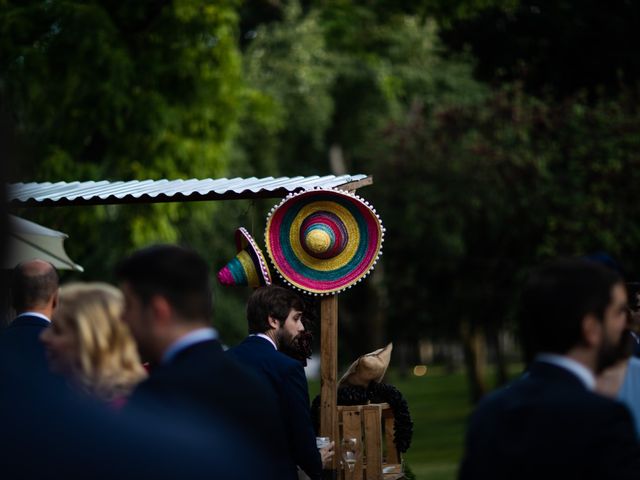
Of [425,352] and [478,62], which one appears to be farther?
[425,352]

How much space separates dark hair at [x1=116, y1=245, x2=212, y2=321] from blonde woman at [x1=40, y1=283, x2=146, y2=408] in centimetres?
19

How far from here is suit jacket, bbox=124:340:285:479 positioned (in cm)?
302

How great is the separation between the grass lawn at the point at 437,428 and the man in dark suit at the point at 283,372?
21.8 ft

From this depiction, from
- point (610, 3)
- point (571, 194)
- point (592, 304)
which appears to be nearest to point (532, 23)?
point (610, 3)

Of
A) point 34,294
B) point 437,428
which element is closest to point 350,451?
point 34,294

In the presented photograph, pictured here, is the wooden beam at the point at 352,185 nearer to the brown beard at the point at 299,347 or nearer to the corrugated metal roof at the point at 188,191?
the corrugated metal roof at the point at 188,191

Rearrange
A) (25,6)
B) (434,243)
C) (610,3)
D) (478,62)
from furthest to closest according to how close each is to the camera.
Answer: (434,243), (478,62), (610,3), (25,6)

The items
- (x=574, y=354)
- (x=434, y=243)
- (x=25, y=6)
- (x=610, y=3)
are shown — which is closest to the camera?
(x=574, y=354)

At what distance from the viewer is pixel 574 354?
11.2 ft

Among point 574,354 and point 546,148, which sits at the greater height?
point 546,148

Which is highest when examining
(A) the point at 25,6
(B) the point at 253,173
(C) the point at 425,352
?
(A) the point at 25,6

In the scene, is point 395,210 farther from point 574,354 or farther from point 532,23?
point 574,354

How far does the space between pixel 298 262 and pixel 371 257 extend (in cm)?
46

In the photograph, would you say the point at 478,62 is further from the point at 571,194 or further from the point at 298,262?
the point at 298,262
